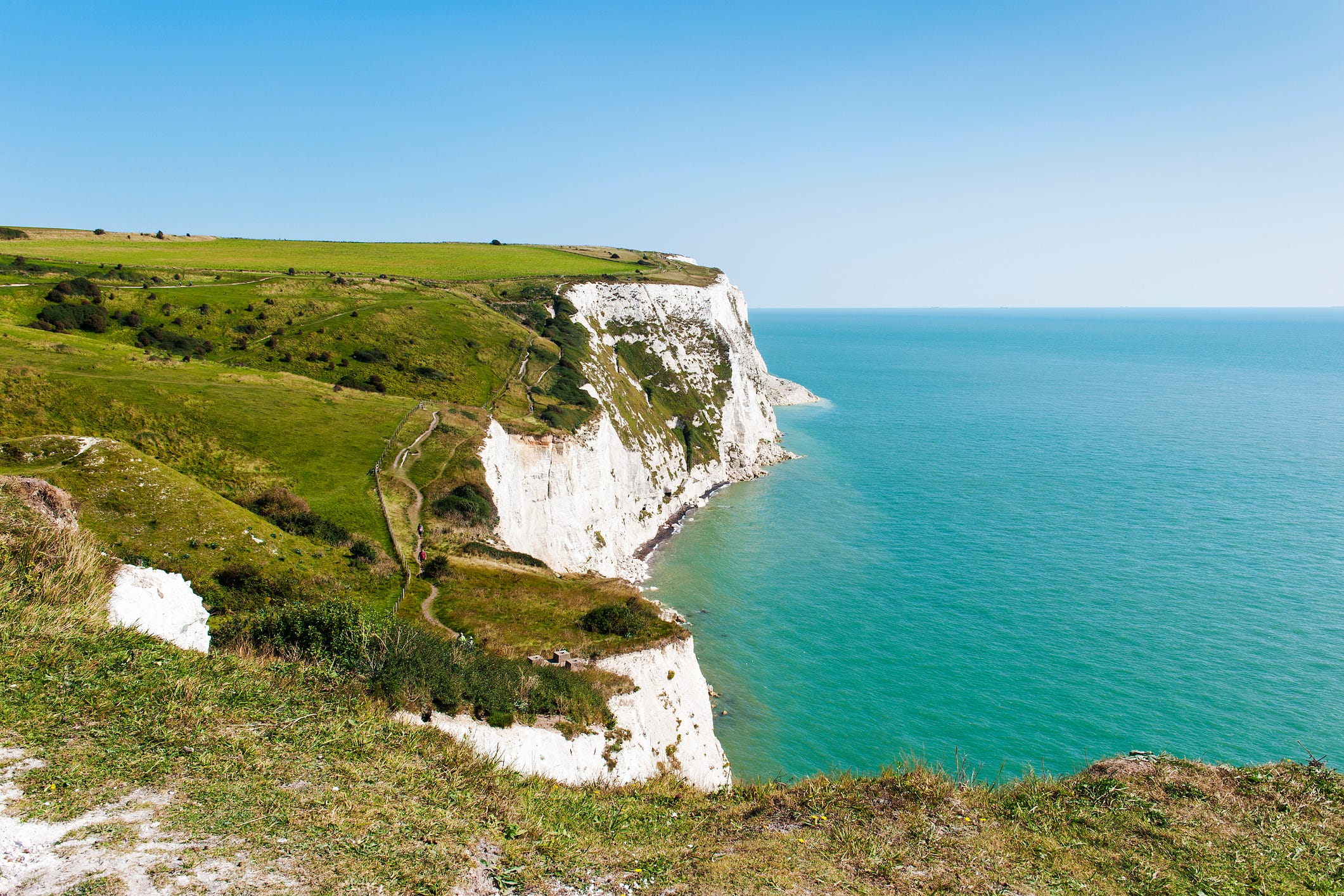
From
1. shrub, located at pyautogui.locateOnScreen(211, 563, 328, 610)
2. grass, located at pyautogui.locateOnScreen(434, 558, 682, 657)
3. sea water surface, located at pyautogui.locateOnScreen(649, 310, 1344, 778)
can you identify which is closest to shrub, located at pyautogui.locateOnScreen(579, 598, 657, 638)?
grass, located at pyautogui.locateOnScreen(434, 558, 682, 657)

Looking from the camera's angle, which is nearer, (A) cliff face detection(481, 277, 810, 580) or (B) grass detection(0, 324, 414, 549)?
(B) grass detection(0, 324, 414, 549)

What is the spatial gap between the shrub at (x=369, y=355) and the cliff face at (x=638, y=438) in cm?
2063

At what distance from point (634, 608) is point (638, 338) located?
7177cm

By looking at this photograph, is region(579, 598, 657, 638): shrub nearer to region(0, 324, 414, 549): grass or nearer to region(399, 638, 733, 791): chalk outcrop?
region(399, 638, 733, 791): chalk outcrop

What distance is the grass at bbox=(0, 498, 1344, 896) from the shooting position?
1044 centimetres

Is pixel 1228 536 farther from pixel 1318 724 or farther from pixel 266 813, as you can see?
pixel 266 813

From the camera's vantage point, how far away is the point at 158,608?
1731cm

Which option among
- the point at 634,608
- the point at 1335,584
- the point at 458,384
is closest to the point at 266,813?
the point at 634,608

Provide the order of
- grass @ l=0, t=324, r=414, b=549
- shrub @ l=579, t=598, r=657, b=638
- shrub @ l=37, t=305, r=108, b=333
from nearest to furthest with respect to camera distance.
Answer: shrub @ l=579, t=598, r=657, b=638 < grass @ l=0, t=324, r=414, b=549 < shrub @ l=37, t=305, r=108, b=333

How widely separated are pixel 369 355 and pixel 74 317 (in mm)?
24205

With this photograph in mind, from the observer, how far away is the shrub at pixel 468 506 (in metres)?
38.9

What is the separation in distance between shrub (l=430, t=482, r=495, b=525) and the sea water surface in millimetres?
17046

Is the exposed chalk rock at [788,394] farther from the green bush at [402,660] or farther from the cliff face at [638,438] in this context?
the green bush at [402,660]

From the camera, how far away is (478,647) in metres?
24.5
